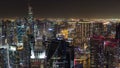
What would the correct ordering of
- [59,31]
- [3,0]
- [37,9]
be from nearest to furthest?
[3,0], [37,9], [59,31]

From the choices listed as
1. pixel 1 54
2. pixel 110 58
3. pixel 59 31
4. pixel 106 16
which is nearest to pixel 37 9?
pixel 106 16

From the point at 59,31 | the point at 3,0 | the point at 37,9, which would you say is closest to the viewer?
the point at 3,0

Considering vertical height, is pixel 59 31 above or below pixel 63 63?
above

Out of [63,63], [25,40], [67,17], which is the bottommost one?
[63,63]

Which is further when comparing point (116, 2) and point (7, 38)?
point (7, 38)

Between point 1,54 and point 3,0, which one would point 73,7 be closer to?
point 3,0

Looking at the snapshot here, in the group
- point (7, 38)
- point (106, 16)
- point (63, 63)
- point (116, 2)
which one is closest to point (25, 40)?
point (7, 38)
